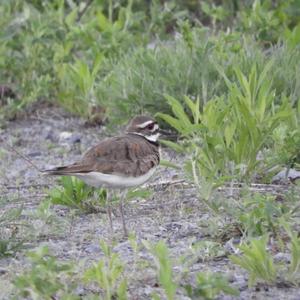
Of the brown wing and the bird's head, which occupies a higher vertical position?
the brown wing

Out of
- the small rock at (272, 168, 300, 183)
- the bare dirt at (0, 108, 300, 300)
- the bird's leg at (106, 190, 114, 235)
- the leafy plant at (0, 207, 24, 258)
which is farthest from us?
the small rock at (272, 168, 300, 183)

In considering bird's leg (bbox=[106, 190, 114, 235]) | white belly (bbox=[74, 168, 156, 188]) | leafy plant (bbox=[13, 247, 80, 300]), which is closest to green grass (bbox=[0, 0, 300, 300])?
leafy plant (bbox=[13, 247, 80, 300])

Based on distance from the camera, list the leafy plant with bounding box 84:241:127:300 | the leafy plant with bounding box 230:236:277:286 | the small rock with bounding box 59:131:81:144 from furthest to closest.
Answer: the small rock with bounding box 59:131:81:144 → the leafy plant with bounding box 230:236:277:286 → the leafy plant with bounding box 84:241:127:300

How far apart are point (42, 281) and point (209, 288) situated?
2.55 feet

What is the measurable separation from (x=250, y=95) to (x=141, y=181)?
91cm

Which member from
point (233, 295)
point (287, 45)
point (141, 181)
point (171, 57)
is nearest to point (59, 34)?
point (171, 57)

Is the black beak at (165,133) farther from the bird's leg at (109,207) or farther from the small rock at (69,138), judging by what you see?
the bird's leg at (109,207)

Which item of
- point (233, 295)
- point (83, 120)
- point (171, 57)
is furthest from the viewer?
point (83, 120)

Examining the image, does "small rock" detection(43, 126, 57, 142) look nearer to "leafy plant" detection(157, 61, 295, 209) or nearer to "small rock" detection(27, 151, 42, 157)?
"small rock" detection(27, 151, 42, 157)

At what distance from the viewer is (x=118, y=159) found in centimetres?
655

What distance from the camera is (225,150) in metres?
6.54

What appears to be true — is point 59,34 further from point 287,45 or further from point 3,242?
point 3,242

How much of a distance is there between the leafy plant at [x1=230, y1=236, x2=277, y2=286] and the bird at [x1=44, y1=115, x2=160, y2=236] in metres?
1.30

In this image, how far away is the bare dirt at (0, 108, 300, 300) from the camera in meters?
5.18
